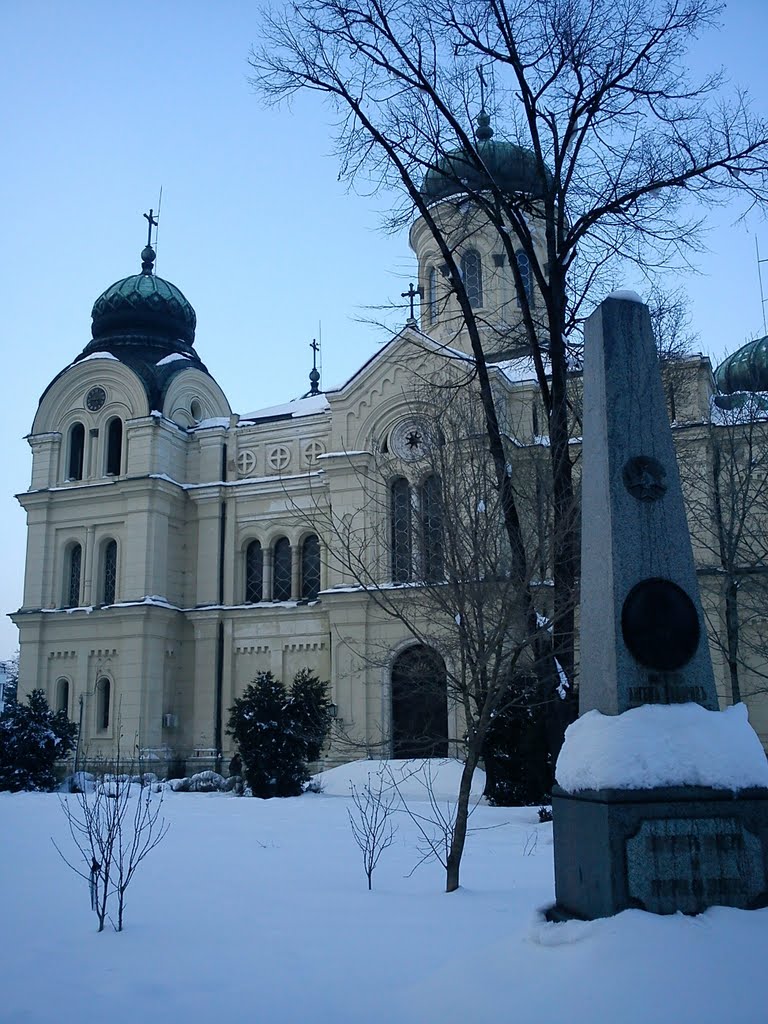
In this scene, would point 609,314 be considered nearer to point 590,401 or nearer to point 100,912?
point 590,401

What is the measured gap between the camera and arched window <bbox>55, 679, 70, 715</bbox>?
2903 centimetres

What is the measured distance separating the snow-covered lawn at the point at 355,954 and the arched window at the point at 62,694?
20847mm

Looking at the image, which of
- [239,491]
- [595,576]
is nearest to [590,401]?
[595,576]

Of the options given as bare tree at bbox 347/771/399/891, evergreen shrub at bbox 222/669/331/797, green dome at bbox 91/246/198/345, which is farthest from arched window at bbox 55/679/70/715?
bare tree at bbox 347/771/399/891

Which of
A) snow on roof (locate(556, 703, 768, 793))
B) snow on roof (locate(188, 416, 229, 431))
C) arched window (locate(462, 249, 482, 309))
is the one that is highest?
arched window (locate(462, 249, 482, 309))

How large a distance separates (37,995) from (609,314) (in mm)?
5132

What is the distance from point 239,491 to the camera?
29.4 m

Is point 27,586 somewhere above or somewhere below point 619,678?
above

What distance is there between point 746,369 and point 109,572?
23.2 meters

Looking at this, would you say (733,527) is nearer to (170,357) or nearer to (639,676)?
(639,676)

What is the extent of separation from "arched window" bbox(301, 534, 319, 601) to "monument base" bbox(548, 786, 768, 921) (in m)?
23.4

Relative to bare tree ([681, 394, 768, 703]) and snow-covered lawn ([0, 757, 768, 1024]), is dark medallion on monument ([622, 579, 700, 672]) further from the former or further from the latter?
bare tree ([681, 394, 768, 703])

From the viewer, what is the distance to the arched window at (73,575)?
30.0 metres

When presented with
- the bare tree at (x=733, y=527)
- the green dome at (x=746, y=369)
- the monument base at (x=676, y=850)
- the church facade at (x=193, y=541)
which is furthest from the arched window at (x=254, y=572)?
the monument base at (x=676, y=850)
